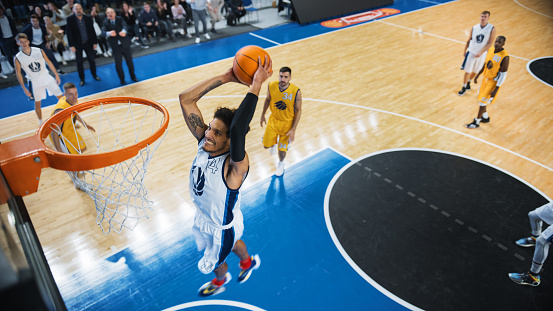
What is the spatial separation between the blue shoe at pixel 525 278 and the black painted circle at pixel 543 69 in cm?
719

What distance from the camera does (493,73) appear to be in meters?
6.75

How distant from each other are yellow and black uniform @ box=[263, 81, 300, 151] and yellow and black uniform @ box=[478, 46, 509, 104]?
4.13m

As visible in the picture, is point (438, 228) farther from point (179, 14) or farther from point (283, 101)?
point (179, 14)

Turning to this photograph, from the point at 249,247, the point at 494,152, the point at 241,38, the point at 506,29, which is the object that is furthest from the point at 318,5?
the point at 249,247

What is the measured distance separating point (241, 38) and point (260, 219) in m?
9.50

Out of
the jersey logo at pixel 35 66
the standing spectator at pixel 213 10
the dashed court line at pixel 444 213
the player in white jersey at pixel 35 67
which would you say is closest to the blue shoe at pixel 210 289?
the dashed court line at pixel 444 213

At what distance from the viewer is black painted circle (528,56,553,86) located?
937 centimetres

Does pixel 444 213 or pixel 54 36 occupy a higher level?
pixel 54 36

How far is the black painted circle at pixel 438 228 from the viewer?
4.16 metres

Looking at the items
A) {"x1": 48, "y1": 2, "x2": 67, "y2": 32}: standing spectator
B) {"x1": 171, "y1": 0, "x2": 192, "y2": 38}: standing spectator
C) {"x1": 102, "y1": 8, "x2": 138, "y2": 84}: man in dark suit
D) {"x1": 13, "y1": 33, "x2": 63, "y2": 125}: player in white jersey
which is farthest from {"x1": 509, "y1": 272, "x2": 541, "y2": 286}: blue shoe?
{"x1": 48, "y1": 2, "x2": 67, "y2": 32}: standing spectator

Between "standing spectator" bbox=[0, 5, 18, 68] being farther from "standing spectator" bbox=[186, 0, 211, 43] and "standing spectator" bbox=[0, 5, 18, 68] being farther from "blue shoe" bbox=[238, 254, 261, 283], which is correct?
"blue shoe" bbox=[238, 254, 261, 283]

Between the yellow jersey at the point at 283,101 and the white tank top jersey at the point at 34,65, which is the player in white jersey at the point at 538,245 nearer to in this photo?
the yellow jersey at the point at 283,101

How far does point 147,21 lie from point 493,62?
11.0 meters

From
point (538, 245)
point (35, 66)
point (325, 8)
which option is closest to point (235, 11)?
point (325, 8)
